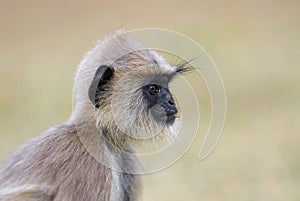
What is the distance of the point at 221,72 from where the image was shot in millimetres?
13555

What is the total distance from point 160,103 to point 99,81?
0.36 m

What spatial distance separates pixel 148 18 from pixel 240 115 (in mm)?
4814

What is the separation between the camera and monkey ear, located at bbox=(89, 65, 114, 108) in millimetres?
6059

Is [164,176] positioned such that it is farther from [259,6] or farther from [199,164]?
[259,6]

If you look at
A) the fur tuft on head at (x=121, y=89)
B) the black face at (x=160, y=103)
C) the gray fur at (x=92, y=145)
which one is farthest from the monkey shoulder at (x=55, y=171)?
the black face at (x=160, y=103)

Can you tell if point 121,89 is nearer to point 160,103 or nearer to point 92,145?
point 160,103

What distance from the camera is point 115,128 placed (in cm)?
611

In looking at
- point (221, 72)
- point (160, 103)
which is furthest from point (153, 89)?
point (221, 72)

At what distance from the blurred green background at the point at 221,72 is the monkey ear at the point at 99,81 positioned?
2.26 metres

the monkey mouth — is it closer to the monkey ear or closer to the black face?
the black face

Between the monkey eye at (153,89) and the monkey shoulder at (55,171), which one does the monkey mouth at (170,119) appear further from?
the monkey shoulder at (55,171)

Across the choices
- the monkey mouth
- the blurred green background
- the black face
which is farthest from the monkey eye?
the blurred green background

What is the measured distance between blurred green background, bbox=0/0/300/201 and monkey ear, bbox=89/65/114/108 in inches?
88.8

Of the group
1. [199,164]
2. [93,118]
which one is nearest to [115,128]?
[93,118]
